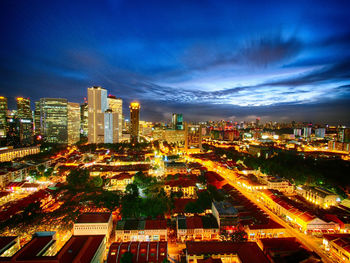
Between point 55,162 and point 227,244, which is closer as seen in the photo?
point 227,244

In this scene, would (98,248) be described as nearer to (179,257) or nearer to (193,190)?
(179,257)

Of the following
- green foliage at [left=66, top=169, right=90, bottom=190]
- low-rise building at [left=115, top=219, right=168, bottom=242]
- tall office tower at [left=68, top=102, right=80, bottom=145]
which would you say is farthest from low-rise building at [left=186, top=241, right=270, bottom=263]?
tall office tower at [left=68, top=102, right=80, bottom=145]

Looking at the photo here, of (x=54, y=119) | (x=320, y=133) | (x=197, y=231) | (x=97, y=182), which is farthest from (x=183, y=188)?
(x=320, y=133)

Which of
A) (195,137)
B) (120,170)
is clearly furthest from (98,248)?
(195,137)

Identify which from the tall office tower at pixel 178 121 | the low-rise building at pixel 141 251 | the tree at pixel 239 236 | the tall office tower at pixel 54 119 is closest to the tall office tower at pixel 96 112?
the tall office tower at pixel 54 119

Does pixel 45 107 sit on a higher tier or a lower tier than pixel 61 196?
higher
